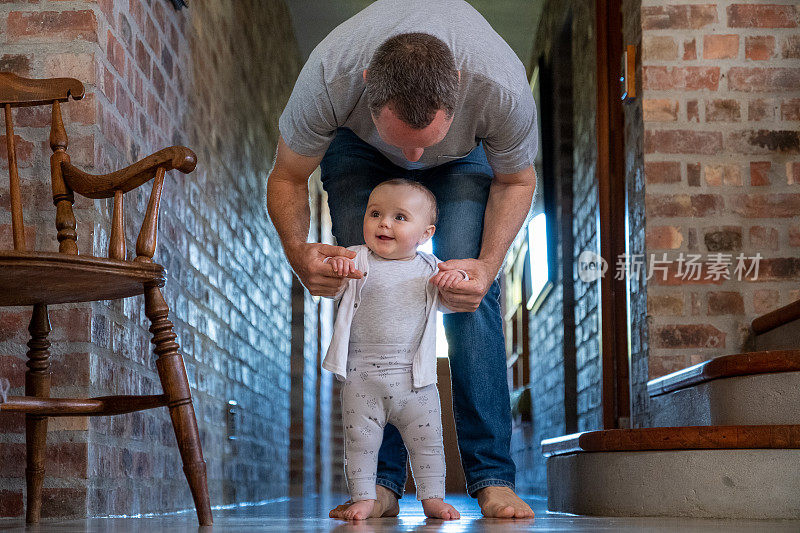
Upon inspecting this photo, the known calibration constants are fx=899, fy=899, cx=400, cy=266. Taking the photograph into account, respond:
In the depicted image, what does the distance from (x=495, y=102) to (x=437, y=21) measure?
7.9 inches

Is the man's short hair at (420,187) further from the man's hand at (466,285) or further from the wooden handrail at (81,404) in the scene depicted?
the wooden handrail at (81,404)

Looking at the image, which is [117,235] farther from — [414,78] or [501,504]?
[501,504]

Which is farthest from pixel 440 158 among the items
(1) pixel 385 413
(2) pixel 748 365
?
(2) pixel 748 365

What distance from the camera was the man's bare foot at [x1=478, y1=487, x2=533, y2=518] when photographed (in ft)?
6.00

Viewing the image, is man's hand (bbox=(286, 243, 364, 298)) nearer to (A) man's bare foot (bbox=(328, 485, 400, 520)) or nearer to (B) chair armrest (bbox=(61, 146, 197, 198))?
(B) chair armrest (bbox=(61, 146, 197, 198))

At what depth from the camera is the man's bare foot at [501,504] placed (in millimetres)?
1830

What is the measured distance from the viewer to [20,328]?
2.26 m

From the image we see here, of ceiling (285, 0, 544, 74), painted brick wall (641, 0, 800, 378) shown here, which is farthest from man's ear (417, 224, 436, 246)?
ceiling (285, 0, 544, 74)

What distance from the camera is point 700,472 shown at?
201cm

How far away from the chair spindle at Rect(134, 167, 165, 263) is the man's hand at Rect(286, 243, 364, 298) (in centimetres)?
30

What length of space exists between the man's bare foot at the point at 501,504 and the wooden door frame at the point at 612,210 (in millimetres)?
1936

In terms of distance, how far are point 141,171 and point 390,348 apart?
627 mm

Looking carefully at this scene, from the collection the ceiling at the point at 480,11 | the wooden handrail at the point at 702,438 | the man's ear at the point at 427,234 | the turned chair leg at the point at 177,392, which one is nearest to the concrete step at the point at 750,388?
the wooden handrail at the point at 702,438

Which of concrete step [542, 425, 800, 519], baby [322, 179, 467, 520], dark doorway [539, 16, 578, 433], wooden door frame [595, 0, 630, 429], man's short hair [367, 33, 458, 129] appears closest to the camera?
man's short hair [367, 33, 458, 129]
